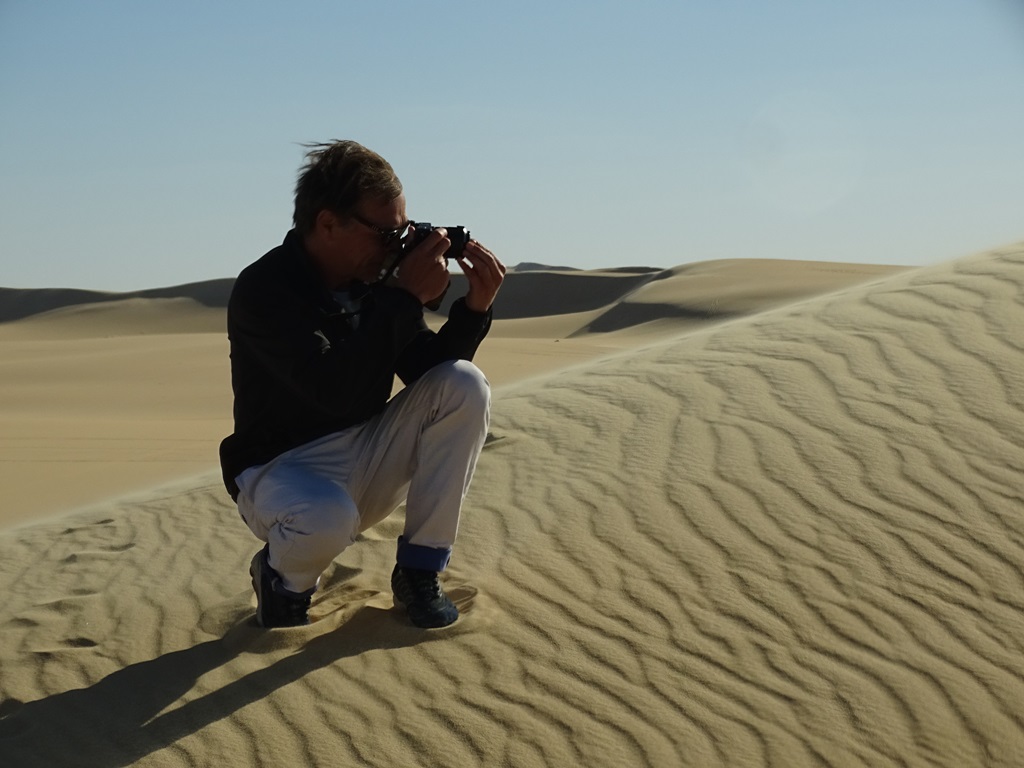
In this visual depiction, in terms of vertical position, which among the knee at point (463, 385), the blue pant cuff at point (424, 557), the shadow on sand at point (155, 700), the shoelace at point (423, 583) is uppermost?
the knee at point (463, 385)

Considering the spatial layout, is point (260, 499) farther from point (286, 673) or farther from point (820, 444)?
point (820, 444)

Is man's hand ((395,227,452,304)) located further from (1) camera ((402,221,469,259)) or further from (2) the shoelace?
(2) the shoelace

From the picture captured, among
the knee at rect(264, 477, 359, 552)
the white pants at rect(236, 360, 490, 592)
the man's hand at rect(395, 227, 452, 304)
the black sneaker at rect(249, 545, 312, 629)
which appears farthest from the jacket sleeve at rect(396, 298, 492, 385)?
the black sneaker at rect(249, 545, 312, 629)

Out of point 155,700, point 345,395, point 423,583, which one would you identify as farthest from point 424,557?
point 155,700

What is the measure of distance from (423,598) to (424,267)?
102cm

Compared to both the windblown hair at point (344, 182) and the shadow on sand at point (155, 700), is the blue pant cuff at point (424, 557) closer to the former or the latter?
the shadow on sand at point (155, 700)

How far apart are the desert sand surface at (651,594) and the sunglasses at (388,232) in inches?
47.0

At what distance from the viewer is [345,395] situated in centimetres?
311

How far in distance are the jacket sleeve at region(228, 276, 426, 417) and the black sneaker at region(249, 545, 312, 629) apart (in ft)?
1.88

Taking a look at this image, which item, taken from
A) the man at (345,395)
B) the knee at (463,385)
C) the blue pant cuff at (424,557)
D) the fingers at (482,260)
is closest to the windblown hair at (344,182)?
the man at (345,395)

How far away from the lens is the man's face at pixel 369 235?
10.8 ft

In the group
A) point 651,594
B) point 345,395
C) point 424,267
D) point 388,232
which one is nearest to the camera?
point 345,395

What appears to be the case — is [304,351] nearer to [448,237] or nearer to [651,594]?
[448,237]

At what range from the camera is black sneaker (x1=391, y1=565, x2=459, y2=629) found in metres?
3.41
